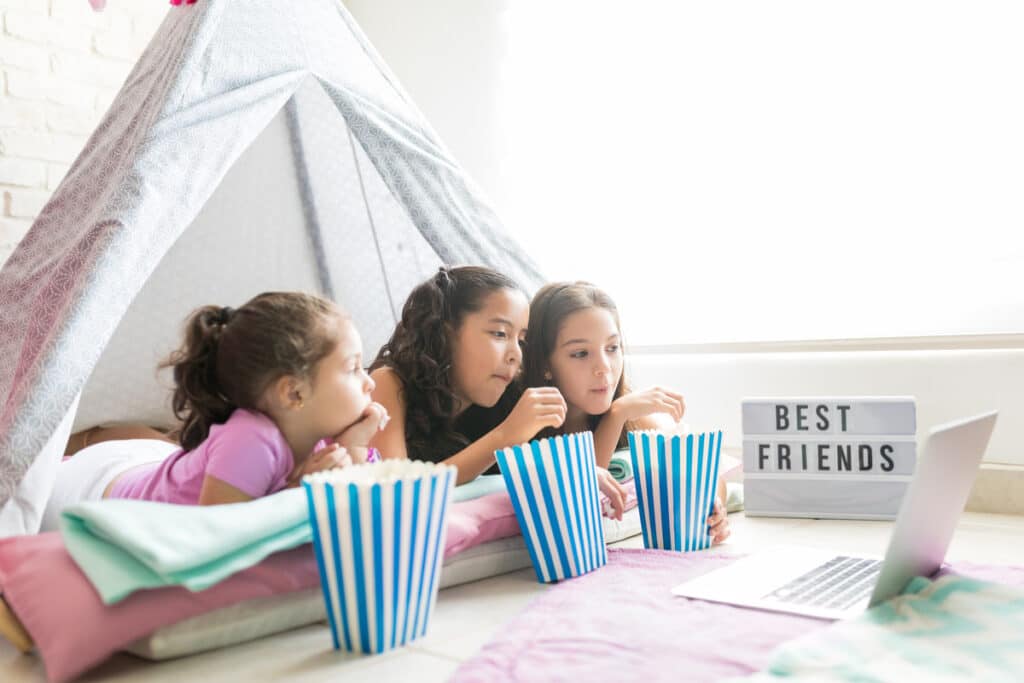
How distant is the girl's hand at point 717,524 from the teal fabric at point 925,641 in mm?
431

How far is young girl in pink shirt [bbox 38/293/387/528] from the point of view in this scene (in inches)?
45.6

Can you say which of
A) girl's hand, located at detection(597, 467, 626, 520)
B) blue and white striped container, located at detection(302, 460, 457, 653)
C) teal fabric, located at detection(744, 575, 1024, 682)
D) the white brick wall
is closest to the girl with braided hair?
girl's hand, located at detection(597, 467, 626, 520)

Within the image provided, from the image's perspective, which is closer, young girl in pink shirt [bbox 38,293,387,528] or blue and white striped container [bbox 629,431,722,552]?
young girl in pink shirt [bbox 38,293,387,528]

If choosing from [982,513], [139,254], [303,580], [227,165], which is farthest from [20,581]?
[982,513]

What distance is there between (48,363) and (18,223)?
1494 mm

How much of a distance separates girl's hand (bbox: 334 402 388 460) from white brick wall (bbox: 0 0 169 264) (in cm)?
165

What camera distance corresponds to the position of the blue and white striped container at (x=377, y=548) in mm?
855

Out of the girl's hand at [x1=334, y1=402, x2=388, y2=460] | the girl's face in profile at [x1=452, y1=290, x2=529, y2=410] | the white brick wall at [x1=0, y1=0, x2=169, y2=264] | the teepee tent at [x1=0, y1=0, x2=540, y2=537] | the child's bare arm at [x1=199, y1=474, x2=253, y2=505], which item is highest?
the white brick wall at [x1=0, y1=0, x2=169, y2=264]

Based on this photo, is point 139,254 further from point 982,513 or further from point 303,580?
point 982,513

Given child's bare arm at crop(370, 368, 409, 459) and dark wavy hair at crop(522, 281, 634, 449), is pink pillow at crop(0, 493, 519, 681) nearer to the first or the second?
child's bare arm at crop(370, 368, 409, 459)

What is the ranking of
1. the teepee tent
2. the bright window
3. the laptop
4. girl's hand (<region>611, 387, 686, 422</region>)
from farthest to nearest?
1. the bright window
2. girl's hand (<region>611, 387, 686, 422</region>)
3. the teepee tent
4. the laptop

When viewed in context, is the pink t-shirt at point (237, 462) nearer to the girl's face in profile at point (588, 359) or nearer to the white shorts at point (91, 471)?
the white shorts at point (91, 471)

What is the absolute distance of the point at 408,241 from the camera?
2.20m

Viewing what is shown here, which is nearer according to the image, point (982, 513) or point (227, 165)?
point (227, 165)
